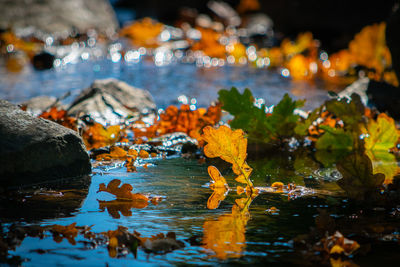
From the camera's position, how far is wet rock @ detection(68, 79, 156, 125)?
4270 millimetres

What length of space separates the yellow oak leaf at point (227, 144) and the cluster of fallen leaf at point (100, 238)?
55cm

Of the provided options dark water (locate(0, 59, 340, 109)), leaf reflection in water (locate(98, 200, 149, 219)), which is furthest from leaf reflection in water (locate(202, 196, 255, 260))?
dark water (locate(0, 59, 340, 109))

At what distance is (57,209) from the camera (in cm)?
212

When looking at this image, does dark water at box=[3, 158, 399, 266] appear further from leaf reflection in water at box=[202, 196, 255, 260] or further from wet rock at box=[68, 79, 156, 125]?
wet rock at box=[68, 79, 156, 125]

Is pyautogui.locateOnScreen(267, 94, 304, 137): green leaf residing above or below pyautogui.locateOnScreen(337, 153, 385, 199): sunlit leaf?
above

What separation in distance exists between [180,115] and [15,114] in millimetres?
1404

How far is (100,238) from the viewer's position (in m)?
1.76

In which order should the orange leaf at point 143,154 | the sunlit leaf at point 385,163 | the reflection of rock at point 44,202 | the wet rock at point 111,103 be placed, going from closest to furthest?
1. the reflection of rock at point 44,202
2. the sunlit leaf at point 385,163
3. the orange leaf at point 143,154
4. the wet rock at point 111,103

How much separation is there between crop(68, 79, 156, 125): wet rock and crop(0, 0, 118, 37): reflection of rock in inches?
199

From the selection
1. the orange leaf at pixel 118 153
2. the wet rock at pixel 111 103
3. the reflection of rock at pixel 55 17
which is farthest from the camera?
the reflection of rock at pixel 55 17

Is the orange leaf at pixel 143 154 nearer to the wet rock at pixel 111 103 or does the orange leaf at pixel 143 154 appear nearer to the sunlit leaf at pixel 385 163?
the wet rock at pixel 111 103

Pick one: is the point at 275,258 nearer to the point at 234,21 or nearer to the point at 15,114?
the point at 15,114

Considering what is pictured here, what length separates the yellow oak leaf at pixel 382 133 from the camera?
3088 mm

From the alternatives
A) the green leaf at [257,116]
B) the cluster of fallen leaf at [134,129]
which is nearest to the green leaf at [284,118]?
the green leaf at [257,116]
